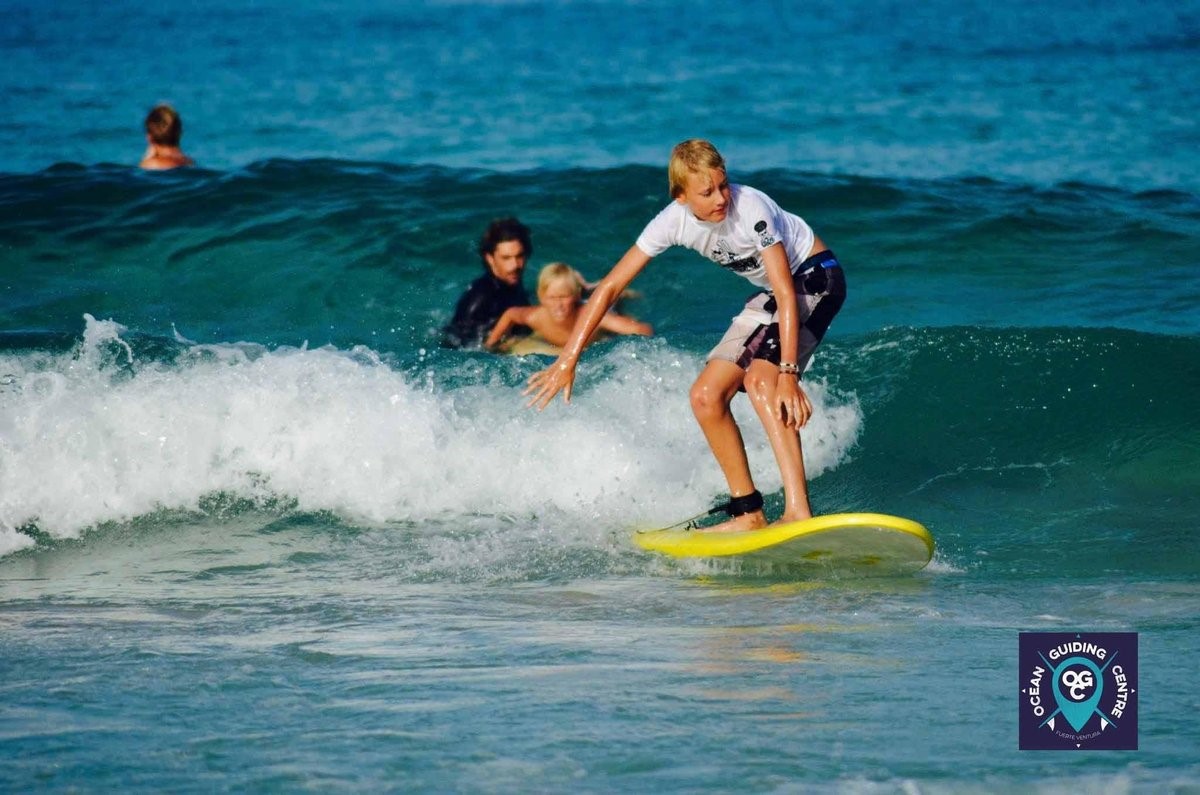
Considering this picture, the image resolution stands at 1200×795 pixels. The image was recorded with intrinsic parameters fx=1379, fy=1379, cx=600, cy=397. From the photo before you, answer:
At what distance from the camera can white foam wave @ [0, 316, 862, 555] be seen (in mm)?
7375

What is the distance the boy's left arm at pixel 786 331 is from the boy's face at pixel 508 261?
410cm

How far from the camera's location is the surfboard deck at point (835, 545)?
555 cm

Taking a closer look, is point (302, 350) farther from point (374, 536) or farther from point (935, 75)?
point (935, 75)

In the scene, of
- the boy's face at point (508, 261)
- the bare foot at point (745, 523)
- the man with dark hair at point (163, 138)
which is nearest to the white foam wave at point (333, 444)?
the bare foot at point (745, 523)

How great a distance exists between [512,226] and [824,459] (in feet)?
9.41

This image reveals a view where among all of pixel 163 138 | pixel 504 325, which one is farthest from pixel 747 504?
pixel 163 138

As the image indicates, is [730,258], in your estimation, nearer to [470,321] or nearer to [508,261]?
[508,261]

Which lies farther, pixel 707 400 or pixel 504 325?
pixel 504 325

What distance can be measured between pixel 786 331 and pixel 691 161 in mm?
819

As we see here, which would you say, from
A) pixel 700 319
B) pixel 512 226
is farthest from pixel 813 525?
pixel 700 319

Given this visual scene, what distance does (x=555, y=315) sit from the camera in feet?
31.3

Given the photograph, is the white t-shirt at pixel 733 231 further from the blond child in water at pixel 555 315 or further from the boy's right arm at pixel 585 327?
the blond child in water at pixel 555 315

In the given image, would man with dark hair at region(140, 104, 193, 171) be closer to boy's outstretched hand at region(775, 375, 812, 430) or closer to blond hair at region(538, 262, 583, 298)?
blond hair at region(538, 262, 583, 298)

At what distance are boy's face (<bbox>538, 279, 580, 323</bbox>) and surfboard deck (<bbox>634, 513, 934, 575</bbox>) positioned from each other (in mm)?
3603
